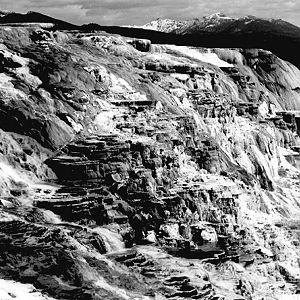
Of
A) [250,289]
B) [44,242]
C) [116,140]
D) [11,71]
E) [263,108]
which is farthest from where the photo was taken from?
[263,108]

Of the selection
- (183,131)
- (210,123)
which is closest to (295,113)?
(210,123)

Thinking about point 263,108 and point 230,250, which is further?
point 263,108

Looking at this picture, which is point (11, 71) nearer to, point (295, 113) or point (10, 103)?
point (10, 103)

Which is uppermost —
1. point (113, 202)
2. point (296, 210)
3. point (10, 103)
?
point (10, 103)

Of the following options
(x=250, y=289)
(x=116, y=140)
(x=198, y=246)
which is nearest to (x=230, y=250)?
(x=198, y=246)

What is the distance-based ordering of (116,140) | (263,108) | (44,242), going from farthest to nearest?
(263,108) < (116,140) < (44,242)

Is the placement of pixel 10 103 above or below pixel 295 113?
above
